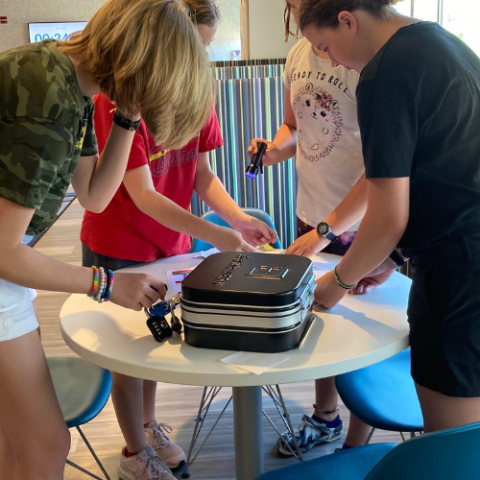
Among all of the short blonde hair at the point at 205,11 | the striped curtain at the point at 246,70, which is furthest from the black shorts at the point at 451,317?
the striped curtain at the point at 246,70

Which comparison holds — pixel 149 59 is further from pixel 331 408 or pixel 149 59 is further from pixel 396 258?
pixel 331 408

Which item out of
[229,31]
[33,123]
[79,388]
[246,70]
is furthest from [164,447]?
[229,31]

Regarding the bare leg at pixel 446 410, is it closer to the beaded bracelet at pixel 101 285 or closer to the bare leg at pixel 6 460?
the beaded bracelet at pixel 101 285

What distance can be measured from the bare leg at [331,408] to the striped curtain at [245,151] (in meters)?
1.44

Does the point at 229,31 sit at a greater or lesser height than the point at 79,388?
greater

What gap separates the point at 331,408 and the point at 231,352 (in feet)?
3.78

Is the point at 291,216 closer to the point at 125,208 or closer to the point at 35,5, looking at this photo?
the point at 125,208

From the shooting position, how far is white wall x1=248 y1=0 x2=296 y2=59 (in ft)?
16.0

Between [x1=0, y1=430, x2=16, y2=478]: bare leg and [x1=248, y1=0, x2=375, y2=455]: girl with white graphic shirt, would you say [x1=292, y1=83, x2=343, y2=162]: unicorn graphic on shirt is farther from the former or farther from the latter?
[x1=0, y1=430, x2=16, y2=478]: bare leg

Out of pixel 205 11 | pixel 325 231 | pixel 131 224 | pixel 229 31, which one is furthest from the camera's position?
pixel 229 31

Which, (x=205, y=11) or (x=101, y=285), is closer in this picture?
(x=101, y=285)

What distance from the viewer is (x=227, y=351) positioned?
3.67 feet

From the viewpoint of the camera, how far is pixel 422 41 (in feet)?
3.39

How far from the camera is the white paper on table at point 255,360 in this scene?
104cm
